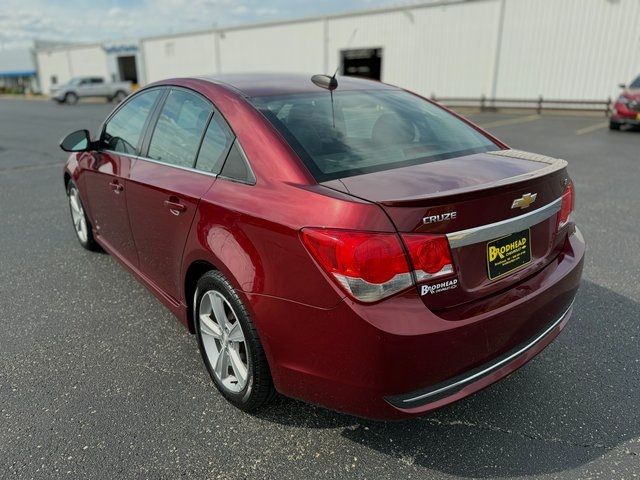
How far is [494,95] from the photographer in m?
22.3

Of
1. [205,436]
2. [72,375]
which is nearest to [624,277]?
[205,436]

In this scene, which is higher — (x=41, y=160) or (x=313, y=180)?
(x=313, y=180)

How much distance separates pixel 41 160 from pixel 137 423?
9.55 metres

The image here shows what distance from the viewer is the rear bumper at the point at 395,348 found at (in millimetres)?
1825

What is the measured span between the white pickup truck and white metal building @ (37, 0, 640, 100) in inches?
301

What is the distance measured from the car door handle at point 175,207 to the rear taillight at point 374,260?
103cm

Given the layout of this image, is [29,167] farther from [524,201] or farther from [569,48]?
[569,48]

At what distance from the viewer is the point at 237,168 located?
7.75 feet

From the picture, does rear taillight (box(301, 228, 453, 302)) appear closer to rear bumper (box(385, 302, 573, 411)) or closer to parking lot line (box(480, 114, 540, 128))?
rear bumper (box(385, 302, 573, 411))

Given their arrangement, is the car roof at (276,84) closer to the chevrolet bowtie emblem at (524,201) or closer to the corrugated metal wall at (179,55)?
the chevrolet bowtie emblem at (524,201)

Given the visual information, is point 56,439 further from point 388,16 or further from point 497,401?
point 388,16

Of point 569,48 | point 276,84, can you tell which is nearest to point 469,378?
point 276,84

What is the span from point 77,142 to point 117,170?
74cm

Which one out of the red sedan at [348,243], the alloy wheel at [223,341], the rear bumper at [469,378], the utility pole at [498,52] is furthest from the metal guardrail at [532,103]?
the alloy wheel at [223,341]
